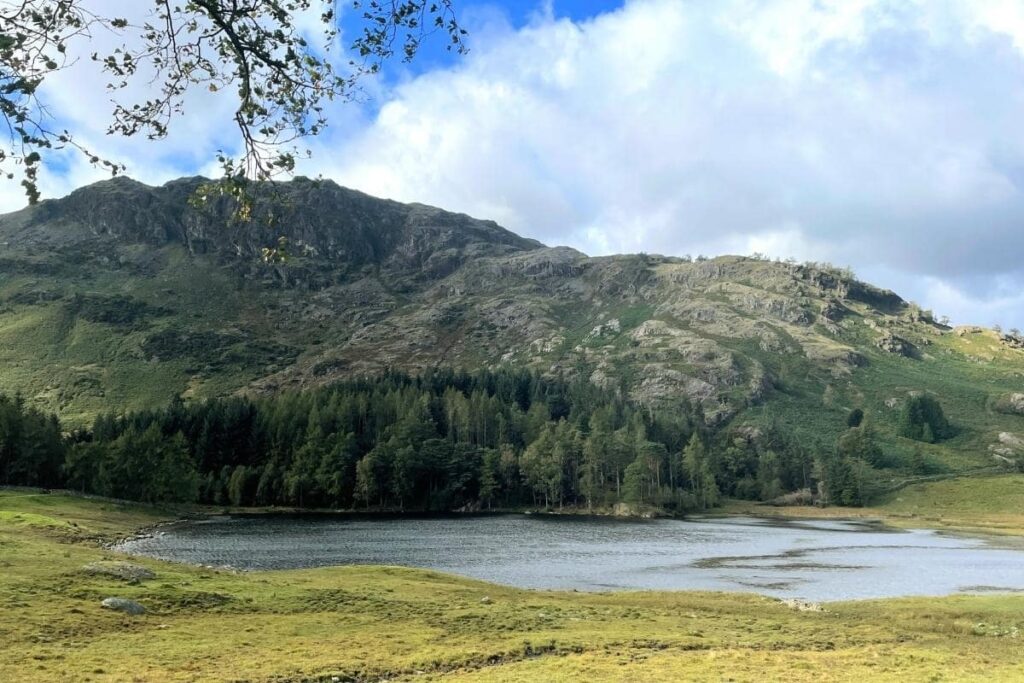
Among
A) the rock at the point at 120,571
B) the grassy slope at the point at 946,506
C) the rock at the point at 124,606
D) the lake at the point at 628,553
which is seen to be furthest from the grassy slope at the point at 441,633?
the grassy slope at the point at 946,506

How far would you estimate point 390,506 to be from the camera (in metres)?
185

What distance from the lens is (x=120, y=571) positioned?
4112 cm

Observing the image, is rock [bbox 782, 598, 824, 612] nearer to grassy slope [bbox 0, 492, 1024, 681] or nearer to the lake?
grassy slope [bbox 0, 492, 1024, 681]

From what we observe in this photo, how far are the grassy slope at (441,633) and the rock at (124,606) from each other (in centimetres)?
50

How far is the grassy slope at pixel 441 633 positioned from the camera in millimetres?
26000

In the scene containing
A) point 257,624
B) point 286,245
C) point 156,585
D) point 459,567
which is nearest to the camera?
point 286,245

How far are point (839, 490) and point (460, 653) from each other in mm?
194830

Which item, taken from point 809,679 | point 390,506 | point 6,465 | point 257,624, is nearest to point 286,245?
point 809,679

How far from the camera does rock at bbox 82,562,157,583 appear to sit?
132 ft

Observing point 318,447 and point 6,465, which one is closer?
point 6,465

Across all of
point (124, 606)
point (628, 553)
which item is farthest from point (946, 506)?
point (124, 606)

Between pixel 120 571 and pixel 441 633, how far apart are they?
20799 mm

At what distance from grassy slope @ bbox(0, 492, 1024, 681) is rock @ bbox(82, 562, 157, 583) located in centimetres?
86

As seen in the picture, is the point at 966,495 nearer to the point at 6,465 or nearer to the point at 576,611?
the point at 576,611
